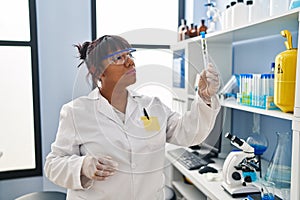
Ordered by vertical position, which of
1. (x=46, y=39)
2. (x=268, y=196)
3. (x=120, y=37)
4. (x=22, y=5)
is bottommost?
(x=268, y=196)

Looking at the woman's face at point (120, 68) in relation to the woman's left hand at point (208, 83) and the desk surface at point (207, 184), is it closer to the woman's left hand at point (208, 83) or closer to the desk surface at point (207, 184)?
the woman's left hand at point (208, 83)

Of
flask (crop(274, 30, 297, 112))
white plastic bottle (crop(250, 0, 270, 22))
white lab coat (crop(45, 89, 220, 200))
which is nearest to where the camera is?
white lab coat (crop(45, 89, 220, 200))

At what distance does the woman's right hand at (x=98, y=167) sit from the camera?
88 centimetres

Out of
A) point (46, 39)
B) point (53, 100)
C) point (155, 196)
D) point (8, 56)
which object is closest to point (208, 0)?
A: point (46, 39)

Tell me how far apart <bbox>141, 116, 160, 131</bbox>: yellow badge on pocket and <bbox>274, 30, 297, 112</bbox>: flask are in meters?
0.54

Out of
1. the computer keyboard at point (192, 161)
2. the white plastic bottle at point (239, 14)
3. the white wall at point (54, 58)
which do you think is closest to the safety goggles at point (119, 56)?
the white plastic bottle at point (239, 14)

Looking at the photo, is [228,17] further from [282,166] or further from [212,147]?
[282,166]

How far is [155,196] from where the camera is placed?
1.11 m

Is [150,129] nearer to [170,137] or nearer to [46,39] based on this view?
[170,137]

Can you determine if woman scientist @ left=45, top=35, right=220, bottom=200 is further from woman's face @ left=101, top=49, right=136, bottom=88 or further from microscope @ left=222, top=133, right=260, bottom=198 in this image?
microscope @ left=222, top=133, right=260, bottom=198

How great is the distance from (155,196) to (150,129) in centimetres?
29

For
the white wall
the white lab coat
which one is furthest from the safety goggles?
the white wall

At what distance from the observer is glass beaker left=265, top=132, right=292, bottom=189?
54.9 inches

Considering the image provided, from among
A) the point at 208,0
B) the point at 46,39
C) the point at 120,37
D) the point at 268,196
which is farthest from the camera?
the point at 208,0
